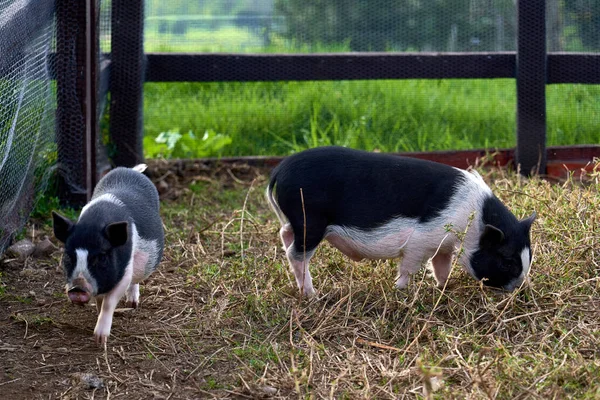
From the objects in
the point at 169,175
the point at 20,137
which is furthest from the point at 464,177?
the point at 169,175

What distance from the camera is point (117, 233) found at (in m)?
3.66

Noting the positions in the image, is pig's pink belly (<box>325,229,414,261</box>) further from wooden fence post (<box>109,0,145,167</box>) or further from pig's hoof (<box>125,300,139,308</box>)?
wooden fence post (<box>109,0,145,167</box>)

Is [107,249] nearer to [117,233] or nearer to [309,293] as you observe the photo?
[117,233]

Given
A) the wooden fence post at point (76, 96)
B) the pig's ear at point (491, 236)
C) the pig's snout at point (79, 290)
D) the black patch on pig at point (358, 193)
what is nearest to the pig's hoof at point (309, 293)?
the black patch on pig at point (358, 193)

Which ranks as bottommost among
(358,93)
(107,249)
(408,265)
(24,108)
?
(358,93)

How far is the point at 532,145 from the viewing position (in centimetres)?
694

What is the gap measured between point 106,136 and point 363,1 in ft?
8.40

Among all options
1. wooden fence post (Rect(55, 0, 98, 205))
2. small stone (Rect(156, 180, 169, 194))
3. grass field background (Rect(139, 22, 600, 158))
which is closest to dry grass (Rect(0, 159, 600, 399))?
wooden fence post (Rect(55, 0, 98, 205))

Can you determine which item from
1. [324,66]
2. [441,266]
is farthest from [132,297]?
[324,66]

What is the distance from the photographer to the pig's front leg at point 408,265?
4289 millimetres

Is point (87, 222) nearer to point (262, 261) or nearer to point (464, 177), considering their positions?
point (262, 261)

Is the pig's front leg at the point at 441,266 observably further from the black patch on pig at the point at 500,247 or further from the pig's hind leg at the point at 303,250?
the pig's hind leg at the point at 303,250

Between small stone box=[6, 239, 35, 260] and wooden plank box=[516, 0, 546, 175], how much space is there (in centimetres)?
408

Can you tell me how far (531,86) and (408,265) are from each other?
3180 mm
